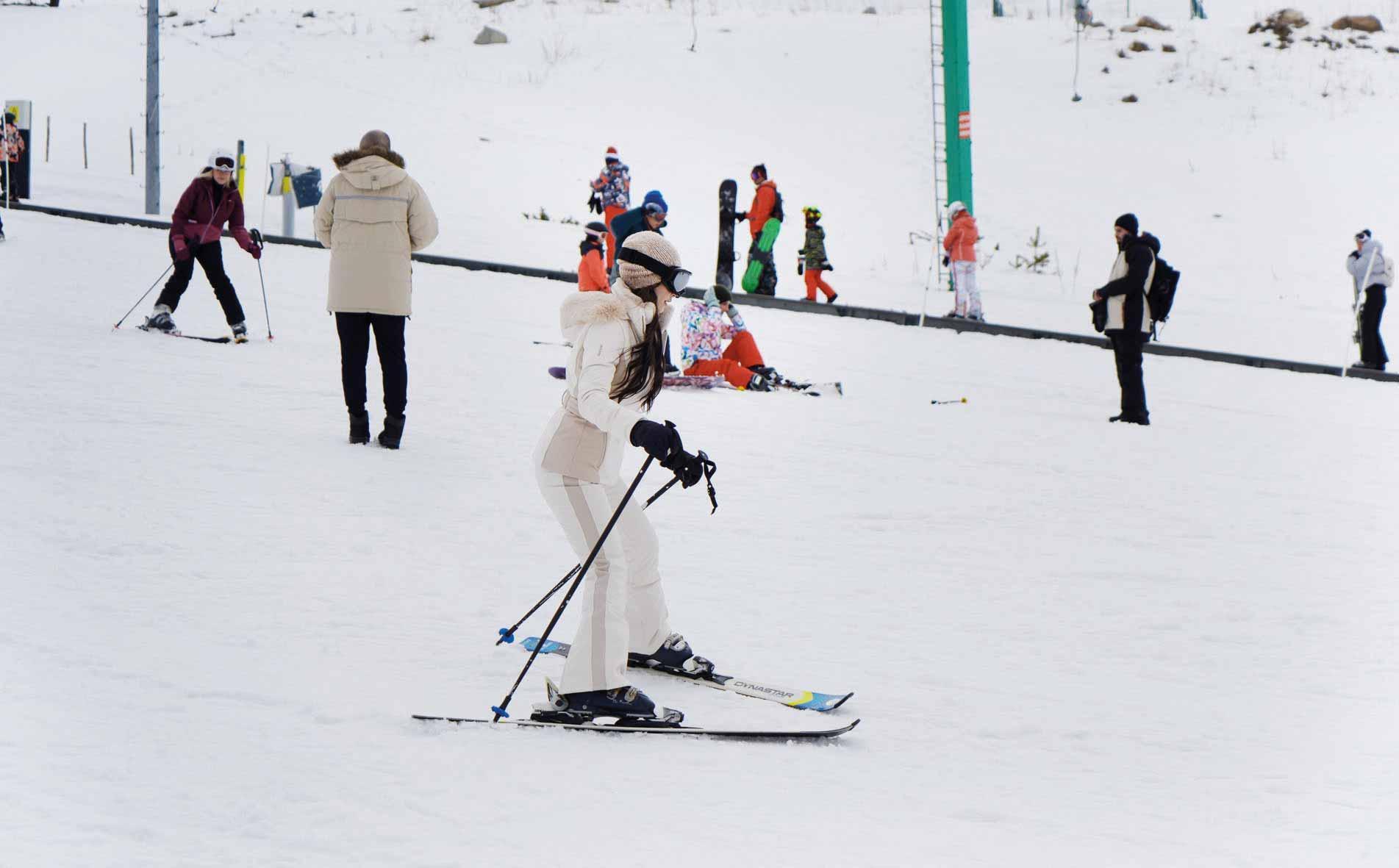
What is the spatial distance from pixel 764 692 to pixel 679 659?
36 centimetres

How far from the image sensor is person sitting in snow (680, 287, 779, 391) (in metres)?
12.2

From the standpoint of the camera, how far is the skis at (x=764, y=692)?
487 centimetres

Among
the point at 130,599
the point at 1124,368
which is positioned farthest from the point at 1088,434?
the point at 130,599

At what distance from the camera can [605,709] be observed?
15.0 ft

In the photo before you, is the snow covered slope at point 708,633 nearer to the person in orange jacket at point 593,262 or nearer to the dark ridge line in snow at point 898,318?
the person in orange jacket at point 593,262

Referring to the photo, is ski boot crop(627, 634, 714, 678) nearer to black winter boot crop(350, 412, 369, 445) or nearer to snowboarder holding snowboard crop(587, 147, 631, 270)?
black winter boot crop(350, 412, 369, 445)

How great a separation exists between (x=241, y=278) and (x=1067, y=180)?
18.5 meters

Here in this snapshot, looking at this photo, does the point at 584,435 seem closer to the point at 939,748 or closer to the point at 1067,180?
the point at 939,748

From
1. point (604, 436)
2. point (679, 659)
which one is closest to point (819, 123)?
point (679, 659)

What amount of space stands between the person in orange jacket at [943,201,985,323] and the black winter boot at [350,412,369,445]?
10.4m

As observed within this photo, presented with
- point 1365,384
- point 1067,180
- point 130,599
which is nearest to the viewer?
point 130,599

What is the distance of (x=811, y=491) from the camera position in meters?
8.48

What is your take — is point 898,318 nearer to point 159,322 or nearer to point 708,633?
point 159,322

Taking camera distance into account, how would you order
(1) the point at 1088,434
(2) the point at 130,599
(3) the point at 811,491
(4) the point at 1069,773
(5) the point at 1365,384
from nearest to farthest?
1. (4) the point at 1069,773
2. (2) the point at 130,599
3. (3) the point at 811,491
4. (1) the point at 1088,434
5. (5) the point at 1365,384
